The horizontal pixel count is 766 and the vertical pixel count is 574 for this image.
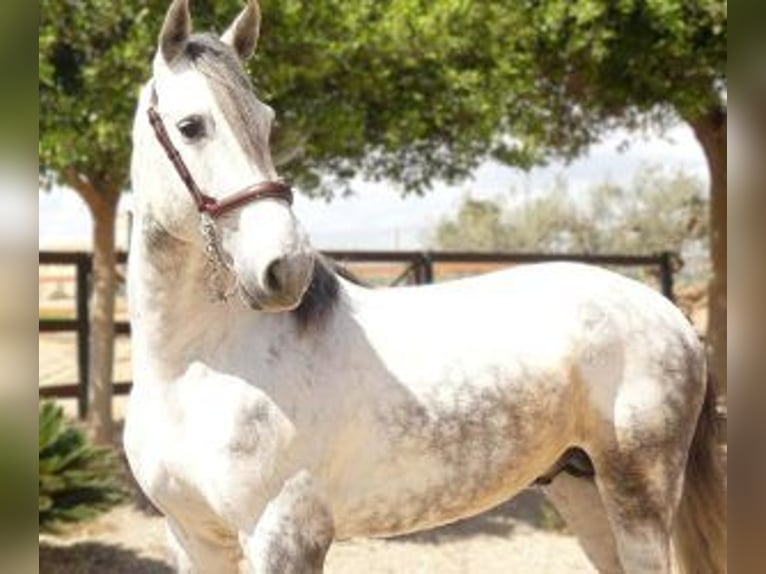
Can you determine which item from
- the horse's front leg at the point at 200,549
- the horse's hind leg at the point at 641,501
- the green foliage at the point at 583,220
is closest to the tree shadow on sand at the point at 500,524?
the horse's hind leg at the point at 641,501

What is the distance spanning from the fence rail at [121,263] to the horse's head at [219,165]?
13.9ft

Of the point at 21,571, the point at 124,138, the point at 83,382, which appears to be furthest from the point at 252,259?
the point at 83,382

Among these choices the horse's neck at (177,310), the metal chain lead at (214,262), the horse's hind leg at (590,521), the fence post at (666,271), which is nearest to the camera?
the metal chain lead at (214,262)

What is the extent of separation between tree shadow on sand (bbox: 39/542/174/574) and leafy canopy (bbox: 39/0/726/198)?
2.11 metres

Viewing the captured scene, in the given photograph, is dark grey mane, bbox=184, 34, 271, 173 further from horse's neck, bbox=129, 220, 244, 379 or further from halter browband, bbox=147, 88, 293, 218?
horse's neck, bbox=129, 220, 244, 379

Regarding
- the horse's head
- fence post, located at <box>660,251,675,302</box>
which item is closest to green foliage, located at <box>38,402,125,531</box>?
the horse's head

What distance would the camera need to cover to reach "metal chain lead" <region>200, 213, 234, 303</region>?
171 centimetres

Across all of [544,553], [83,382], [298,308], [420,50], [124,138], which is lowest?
[544,553]

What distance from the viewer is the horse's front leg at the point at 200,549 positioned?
78.5 inches

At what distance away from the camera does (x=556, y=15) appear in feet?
19.4

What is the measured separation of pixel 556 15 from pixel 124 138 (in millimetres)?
2899

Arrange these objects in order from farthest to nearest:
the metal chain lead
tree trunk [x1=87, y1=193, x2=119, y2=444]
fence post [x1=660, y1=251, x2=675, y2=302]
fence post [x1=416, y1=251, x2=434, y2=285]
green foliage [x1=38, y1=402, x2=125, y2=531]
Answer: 1. fence post [x1=660, y1=251, x2=675, y2=302]
2. fence post [x1=416, y1=251, x2=434, y2=285]
3. tree trunk [x1=87, y1=193, x2=119, y2=444]
4. green foliage [x1=38, y1=402, x2=125, y2=531]
5. the metal chain lead

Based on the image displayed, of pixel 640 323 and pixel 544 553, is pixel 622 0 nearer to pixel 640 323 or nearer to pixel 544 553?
pixel 544 553

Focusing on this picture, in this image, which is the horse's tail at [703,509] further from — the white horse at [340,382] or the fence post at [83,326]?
the fence post at [83,326]
